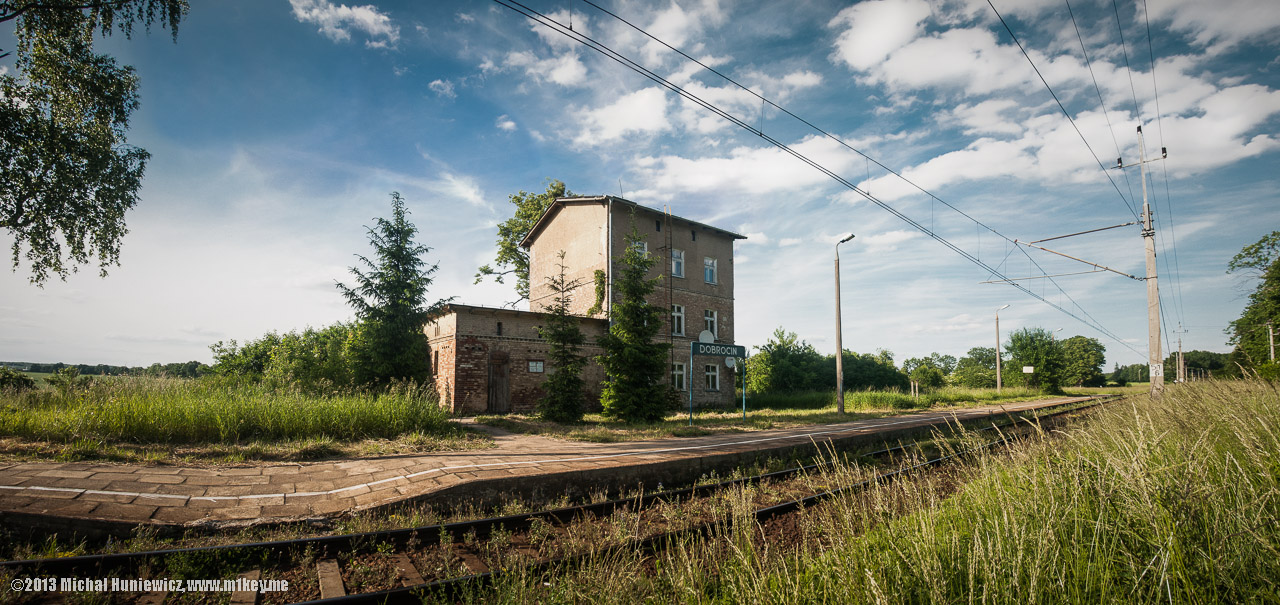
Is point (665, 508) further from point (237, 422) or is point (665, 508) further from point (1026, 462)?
point (237, 422)

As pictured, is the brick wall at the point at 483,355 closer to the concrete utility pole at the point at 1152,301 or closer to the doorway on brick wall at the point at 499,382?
the doorway on brick wall at the point at 499,382

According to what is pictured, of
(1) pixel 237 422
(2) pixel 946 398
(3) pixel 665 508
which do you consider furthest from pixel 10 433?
(2) pixel 946 398

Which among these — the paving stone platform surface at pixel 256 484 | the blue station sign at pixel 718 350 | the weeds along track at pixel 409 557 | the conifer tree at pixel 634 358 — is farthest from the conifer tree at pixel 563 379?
the weeds along track at pixel 409 557

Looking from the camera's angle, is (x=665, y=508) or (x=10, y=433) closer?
(x=665, y=508)

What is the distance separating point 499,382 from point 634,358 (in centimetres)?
592

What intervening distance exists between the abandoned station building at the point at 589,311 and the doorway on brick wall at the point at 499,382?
4 cm

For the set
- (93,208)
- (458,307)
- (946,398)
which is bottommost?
(946,398)

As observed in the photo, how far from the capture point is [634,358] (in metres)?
16.6

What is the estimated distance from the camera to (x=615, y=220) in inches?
911

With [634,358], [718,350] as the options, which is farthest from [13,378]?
[718,350]

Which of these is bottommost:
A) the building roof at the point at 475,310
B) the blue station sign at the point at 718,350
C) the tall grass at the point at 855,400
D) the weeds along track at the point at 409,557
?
the tall grass at the point at 855,400

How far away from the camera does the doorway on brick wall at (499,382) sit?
751 inches

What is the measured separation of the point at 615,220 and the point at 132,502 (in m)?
19.0

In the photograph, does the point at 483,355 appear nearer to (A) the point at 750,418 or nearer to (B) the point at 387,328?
(B) the point at 387,328
